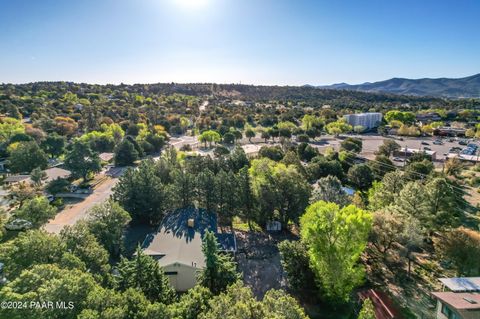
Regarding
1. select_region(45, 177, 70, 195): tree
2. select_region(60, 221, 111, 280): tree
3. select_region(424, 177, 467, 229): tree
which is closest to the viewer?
select_region(60, 221, 111, 280): tree

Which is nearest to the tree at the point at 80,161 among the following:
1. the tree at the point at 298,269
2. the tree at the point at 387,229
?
the tree at the point at 298,269

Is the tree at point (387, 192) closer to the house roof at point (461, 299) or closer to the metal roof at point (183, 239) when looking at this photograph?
the house roof at point (461, 299)

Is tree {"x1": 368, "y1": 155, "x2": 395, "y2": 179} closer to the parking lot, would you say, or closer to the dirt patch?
the parking lot

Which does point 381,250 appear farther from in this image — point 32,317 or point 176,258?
A: point 32,317

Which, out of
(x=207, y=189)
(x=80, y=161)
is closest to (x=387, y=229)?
(x=207, y=189)

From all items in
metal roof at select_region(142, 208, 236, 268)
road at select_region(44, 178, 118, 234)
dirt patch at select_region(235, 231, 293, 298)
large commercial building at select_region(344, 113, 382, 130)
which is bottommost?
dirt patch at select_region(235, 231, 293, 298)

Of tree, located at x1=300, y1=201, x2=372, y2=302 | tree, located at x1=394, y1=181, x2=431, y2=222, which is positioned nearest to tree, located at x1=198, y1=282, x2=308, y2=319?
tree, located at x1=300, y1=201, x2=372, y2=302

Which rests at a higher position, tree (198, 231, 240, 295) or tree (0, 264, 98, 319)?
tree (0, 264, 98, 319)

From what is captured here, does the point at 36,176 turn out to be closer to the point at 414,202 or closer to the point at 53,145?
the point at 53,145
